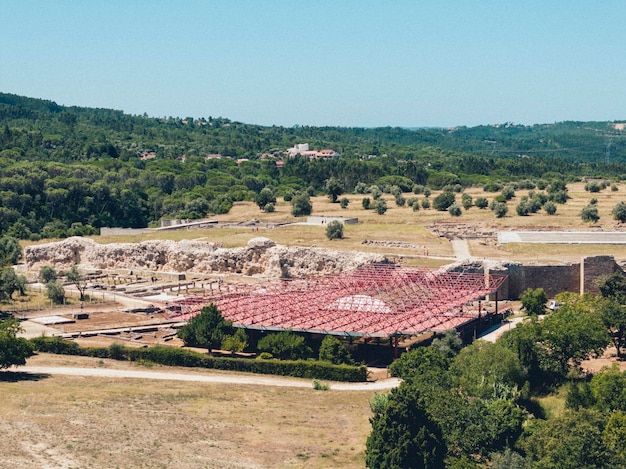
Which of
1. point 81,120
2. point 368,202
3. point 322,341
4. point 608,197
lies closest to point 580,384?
point 322,341

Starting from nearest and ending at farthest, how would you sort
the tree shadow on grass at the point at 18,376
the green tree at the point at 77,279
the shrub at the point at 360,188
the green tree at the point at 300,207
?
the tree shadow on grass at the point at 18,376 → the green tree at the point at 77,279 → the green tree at the point at 300,207 → the shrub at the point at 360,188

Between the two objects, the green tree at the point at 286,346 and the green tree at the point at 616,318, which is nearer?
the green tree at the point at 286,346

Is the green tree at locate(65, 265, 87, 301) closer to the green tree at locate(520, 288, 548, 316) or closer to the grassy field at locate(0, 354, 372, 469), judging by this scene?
the grassy field at locate(0, 354, 372, 469)

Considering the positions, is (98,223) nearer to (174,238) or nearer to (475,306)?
(174,238)

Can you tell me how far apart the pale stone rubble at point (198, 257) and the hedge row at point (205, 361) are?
1660 centimetres

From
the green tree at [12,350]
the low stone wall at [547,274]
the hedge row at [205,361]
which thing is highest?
the low stone wall at [547,274]

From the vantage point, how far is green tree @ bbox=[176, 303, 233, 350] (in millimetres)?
39438

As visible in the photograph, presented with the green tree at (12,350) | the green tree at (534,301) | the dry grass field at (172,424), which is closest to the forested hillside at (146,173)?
the green tree at (534,301)

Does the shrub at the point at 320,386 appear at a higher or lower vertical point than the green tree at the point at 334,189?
lower

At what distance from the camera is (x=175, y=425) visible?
94.3ft

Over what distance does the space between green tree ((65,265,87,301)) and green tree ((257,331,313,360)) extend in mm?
17746

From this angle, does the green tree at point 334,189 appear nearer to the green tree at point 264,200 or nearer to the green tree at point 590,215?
the green tree at point 264,200

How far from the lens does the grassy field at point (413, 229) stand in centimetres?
5803

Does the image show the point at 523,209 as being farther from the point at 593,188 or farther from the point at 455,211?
the point at 593,188
